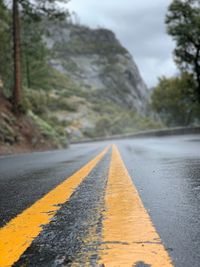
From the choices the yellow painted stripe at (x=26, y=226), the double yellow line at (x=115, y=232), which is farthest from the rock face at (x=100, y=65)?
the double yellow line at (x=115, y=232)

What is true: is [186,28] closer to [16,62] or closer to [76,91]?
[16,62]

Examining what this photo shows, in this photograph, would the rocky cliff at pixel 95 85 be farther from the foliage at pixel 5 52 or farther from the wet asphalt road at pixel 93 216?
the wet asphalt road at pixel 93 216

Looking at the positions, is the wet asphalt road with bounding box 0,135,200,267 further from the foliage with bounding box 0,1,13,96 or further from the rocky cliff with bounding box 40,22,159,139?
the rocky cliff with bounding box 40,22,159,139

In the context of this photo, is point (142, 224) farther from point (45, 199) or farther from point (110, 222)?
point (45, 199)

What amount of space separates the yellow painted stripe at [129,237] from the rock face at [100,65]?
3881 inches

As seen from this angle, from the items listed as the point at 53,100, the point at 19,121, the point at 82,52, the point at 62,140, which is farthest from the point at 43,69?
the point at 82,52

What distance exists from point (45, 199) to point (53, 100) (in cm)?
7034

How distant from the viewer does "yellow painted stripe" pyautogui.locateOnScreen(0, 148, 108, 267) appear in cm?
216

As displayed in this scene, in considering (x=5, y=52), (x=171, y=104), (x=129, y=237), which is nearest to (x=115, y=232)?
(x=129, y=237)

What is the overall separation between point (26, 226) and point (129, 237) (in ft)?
2.35

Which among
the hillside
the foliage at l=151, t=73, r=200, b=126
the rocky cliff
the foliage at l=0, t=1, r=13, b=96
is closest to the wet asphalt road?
the hillside

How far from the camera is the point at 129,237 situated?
2338 millimetres

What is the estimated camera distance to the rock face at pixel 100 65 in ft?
393

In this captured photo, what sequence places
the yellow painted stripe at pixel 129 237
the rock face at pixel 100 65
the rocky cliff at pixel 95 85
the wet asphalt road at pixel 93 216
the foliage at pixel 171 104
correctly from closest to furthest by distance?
the yellow painted stripe at pixel 129 237, the wet asphalt road at pixel 93 216, the foliage at pixel 171 104, the rocky cliff at pixel 95 85, the rock face at pixel 100 65
